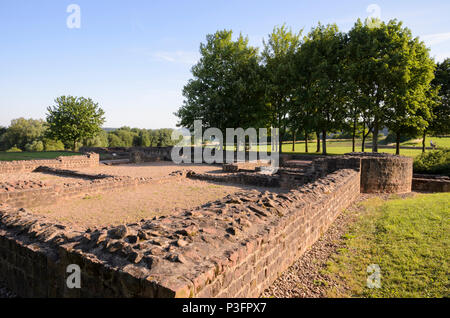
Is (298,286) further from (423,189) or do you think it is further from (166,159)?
(166,159)

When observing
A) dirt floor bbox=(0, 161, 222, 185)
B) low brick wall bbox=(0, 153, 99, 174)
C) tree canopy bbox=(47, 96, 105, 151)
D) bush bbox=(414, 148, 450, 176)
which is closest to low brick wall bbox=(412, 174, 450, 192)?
bush bbox=(414, 148, 450, 176)

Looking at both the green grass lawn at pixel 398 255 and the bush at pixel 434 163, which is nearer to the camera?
the green grass lawn at pixel 398 255

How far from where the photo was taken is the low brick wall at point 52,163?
1759 centimetres

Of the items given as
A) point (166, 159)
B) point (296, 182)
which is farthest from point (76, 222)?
point (166, 159)

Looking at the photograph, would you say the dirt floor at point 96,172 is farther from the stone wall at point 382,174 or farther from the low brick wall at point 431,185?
the low brick wall at point 431,185

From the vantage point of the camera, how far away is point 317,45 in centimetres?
2475

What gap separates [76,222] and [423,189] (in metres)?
14.3

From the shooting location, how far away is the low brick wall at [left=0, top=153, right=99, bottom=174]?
1759cm

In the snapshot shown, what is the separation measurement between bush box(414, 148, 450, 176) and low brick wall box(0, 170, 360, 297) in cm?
1443

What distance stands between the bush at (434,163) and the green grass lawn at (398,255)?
9.85 metres

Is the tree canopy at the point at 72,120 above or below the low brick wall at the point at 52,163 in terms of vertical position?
above

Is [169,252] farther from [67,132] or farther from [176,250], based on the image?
[67,132]

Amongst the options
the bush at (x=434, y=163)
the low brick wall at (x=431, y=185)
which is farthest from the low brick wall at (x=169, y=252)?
the bush at (x=434, y=163)

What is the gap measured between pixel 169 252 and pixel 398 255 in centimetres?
418
